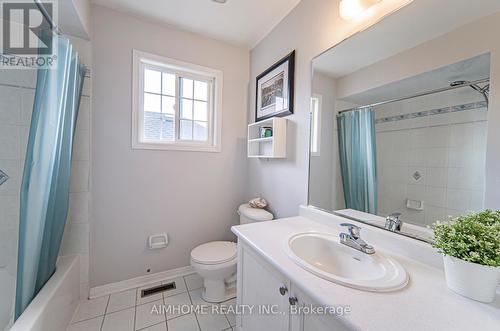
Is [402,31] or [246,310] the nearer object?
[402,31]

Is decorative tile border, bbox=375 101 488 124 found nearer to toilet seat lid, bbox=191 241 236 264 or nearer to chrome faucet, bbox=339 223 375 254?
chrome faucet, bbox=339 223 375 254

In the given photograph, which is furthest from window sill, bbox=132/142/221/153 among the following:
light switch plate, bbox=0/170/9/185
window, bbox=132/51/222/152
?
light switch plate, bbox=0/170/9/185

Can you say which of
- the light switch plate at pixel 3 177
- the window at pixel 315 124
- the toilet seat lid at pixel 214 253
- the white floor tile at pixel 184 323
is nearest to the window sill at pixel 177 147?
the light switch plate at pixel 3 177

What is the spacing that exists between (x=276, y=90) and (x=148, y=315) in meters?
2.07

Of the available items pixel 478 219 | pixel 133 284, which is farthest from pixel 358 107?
pixel 133 284

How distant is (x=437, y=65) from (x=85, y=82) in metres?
2.24

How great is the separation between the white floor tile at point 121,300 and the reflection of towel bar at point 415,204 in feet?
6.63

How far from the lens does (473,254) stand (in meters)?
0.60

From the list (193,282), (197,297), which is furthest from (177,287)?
(197,297)

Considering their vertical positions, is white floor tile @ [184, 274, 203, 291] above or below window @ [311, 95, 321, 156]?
below

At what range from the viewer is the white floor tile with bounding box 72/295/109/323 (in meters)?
1.44

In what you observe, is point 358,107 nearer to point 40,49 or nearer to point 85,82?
point 40,49

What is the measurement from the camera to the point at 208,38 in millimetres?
2020

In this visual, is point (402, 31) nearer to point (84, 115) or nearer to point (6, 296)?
point (84, 115)
